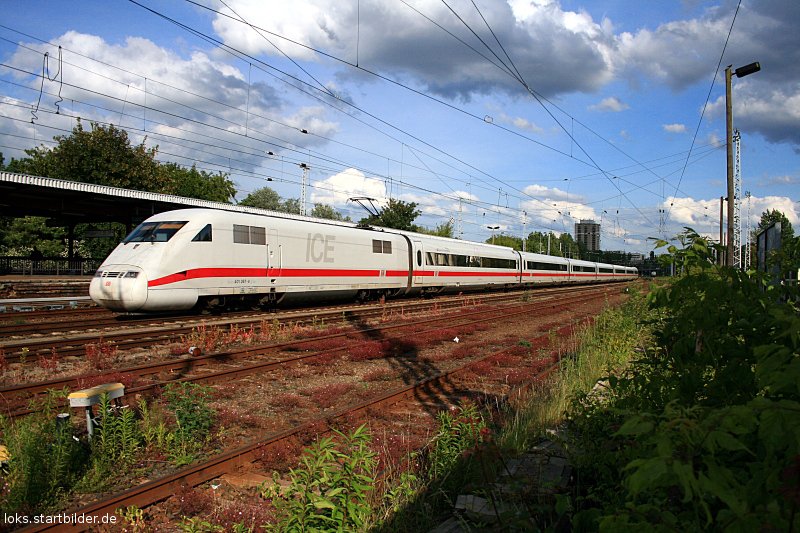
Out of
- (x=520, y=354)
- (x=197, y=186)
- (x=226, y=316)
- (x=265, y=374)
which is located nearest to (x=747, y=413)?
(x=265, y=374)

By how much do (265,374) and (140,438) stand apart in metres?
3.55

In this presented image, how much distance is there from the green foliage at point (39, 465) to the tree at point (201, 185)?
6230 centimetres

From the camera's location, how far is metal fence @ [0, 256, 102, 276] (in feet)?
104

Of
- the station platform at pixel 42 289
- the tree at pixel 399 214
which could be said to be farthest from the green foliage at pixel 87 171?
the tree at pixel 399 214

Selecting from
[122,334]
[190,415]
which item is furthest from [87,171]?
[190,415]

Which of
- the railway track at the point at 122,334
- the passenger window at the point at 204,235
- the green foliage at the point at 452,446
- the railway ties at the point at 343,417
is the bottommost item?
the railway ties at the point at 343,417

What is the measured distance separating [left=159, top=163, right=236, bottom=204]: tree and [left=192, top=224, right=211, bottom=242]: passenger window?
52.3 meters

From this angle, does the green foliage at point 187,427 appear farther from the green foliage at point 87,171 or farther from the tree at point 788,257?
the green foliage at point 87,171

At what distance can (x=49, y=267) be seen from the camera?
1355 inches

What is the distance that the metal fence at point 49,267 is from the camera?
31719 millimetres

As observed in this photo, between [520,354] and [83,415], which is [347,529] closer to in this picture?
[83,415]

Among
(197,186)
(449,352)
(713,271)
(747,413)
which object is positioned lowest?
(449,352)

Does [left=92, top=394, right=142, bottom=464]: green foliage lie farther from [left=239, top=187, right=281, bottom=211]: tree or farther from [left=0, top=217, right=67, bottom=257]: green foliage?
[left=239, top=187, right=281, bottom=211]: tree

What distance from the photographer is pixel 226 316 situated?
15.8 m
